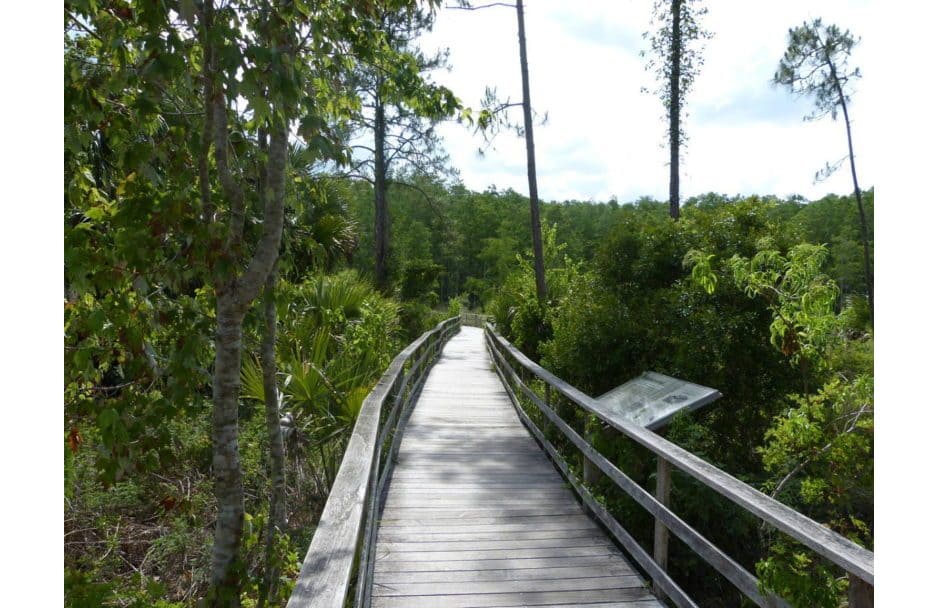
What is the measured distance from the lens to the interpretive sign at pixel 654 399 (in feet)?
14.3

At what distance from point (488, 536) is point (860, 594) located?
8.67ft

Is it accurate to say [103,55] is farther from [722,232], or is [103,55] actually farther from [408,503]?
[722,232]

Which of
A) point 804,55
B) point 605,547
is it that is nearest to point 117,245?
point 605,547

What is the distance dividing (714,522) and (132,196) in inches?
186

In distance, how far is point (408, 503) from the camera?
16.4 feet

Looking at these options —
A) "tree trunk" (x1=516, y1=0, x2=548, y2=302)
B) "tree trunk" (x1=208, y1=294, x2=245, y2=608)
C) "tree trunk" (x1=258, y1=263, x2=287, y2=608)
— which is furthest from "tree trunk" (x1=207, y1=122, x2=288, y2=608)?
"tree trunk" (x1=516, y1=0, x2=548, y2=302)

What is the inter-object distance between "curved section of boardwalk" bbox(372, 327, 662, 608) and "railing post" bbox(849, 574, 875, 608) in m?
1.52

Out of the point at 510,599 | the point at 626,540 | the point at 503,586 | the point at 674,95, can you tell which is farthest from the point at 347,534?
the point at 674,95

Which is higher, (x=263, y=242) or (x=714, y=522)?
(x=263, y=242)

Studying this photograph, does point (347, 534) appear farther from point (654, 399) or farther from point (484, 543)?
point (654, 399)

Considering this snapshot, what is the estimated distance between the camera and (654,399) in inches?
191

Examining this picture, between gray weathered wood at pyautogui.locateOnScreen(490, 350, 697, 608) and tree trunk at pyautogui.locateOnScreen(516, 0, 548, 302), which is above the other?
tree trunk at pyautogui.locateOnScreen(516, 0, 548, 302)

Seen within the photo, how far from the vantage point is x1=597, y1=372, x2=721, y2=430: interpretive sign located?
436 cm

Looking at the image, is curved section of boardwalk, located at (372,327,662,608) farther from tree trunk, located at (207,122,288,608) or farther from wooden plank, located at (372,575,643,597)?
tree trunk, located at (207,122,288,608)
